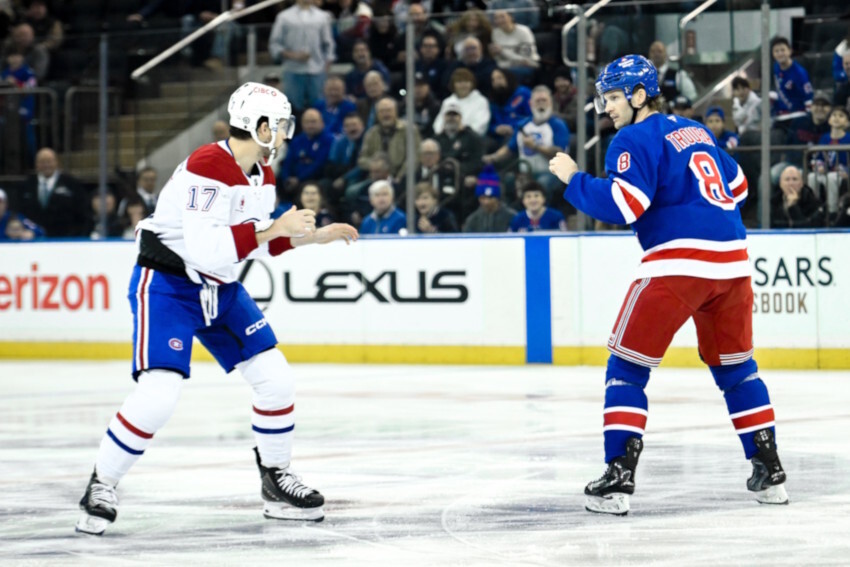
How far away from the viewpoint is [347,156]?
43.4 feet

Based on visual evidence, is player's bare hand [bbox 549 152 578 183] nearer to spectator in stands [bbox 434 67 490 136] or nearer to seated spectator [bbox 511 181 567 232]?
seated spectator [bbox 511 181 567 232]

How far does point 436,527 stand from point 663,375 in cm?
641

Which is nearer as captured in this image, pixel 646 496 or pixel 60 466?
pixel 646 496

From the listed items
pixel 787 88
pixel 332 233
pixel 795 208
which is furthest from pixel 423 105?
pixel 332 233

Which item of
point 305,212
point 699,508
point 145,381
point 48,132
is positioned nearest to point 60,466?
point 145,381

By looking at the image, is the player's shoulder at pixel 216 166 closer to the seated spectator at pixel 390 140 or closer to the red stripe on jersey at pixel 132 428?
the red stripe on jersey at pixel 132 428

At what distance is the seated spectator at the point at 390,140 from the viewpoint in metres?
12.9

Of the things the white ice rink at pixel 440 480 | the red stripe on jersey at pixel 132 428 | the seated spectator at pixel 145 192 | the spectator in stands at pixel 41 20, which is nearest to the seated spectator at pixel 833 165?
the white ice rink at pixel 440 480

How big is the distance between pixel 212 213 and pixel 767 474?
2257 mm

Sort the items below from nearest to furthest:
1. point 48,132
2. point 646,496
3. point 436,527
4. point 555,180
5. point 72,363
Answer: point 436,527
point 646,496
point 555,180
point 72,363
point 48,132

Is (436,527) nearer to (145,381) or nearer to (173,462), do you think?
(145,381)

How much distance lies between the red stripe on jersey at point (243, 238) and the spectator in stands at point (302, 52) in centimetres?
802

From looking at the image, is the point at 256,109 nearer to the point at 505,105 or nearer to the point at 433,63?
the point at 505,105

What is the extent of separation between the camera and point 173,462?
726 centimetres
